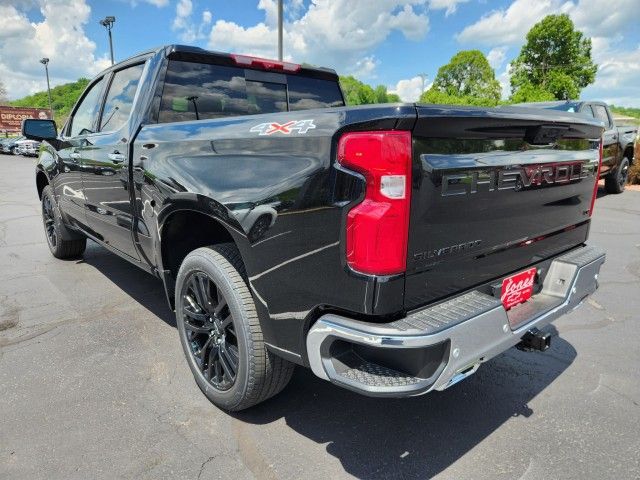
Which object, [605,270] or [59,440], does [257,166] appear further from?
[605,270]

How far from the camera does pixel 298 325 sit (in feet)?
6.40

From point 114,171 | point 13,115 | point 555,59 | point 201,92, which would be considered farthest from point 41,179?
point 13,115

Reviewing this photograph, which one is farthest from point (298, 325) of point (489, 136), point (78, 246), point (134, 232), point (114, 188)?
point (78, 246)

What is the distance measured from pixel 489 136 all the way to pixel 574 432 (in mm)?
1603

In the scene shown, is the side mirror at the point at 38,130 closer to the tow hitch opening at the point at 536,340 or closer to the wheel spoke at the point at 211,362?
the wheel spoke at the point at 211,362

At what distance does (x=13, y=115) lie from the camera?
171ft

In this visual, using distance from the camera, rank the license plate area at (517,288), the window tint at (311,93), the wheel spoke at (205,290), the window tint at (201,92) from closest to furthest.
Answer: the license plate area at (517,288), the wheel spoke at (205,290), the window tint at (201,92), the window tint at (311,93)

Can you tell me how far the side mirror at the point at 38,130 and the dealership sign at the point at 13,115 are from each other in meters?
54.7

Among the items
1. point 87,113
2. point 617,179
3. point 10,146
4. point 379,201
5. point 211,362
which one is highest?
point 87,113

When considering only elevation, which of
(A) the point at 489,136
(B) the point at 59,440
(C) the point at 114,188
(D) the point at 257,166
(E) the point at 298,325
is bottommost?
(B) the point at 59,440

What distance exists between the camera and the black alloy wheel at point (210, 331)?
2.46m

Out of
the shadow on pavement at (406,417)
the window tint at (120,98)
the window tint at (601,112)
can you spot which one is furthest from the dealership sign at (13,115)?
the shadow on pavement at (406,417)

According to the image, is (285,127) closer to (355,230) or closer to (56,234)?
(355,230)

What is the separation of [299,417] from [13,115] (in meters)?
61.8
